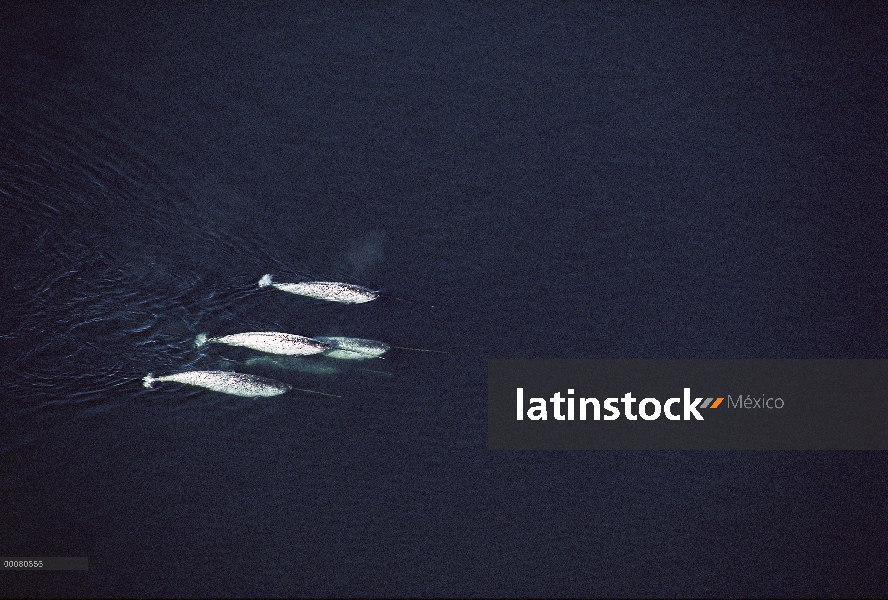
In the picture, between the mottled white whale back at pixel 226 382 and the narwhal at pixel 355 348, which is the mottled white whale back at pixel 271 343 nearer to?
the narwhal at pixel 355 348

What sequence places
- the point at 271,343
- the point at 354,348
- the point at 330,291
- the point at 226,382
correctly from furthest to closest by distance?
1. the point at 330,291
2. the point at 354,348
3. the point at 271,343
4. the point at 226,382

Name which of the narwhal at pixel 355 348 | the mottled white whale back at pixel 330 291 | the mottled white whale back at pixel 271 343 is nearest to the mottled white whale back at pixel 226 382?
the mottled white whale back at pixel 271 343

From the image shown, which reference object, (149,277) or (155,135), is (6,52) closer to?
(155,135)

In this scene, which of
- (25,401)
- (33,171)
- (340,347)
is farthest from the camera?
(33,171)

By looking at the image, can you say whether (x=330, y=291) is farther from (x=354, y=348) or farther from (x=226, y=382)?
(x=226, y=382)

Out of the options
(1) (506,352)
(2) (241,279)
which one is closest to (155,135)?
(2) (241,279)

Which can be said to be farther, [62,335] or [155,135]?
[155,135]

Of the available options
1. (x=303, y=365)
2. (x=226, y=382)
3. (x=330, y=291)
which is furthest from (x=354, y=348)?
(x=226, y=382)
